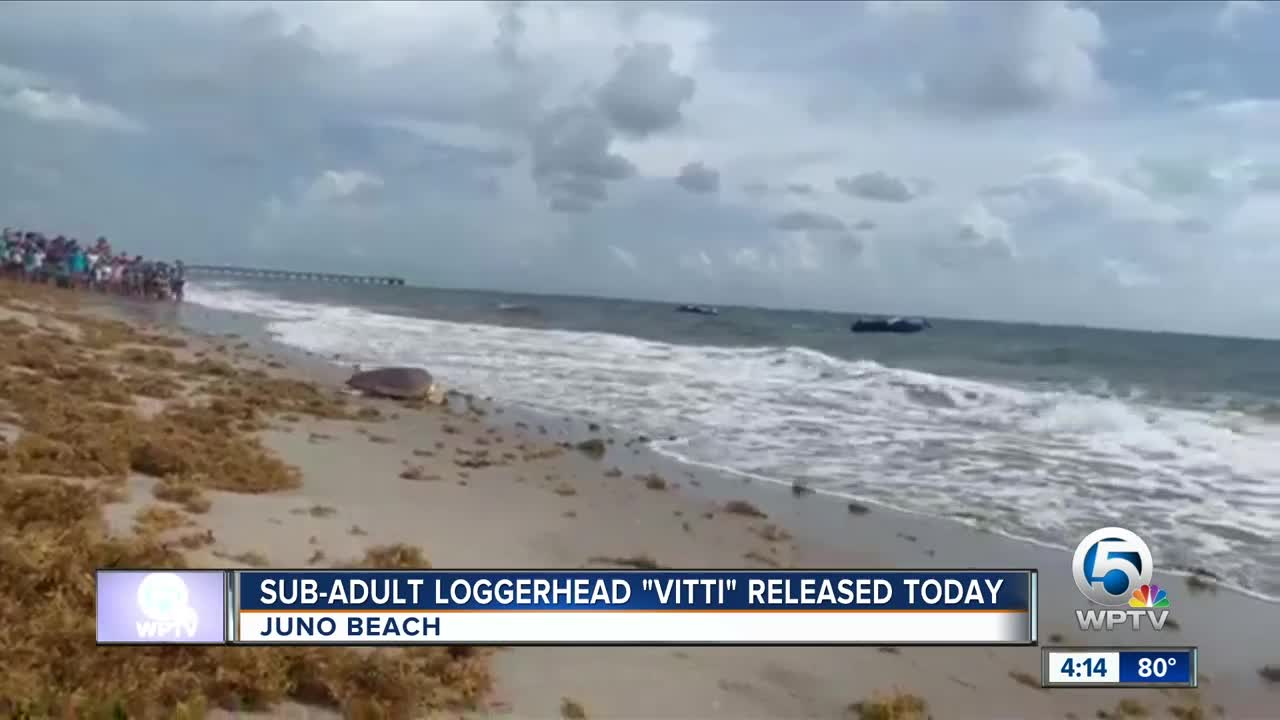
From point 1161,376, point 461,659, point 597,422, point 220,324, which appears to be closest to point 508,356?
point 220,324

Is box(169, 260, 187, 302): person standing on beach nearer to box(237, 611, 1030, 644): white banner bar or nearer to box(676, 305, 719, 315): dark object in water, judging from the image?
box(237, 611, 1030, 644): white banner bar

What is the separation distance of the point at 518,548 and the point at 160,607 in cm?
360

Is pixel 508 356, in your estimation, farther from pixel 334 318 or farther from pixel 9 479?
pixel 9 479

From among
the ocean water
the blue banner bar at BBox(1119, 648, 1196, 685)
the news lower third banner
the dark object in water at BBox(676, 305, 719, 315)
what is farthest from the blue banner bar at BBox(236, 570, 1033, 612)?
the dark object in water at BBox(676, 305, 719, 315)

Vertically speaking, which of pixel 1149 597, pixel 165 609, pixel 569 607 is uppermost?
pixel 165 609

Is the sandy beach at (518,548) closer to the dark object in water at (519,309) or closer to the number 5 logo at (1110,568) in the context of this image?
the number 5 logo at (1110,568)

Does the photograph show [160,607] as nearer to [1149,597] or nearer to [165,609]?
[165,609]

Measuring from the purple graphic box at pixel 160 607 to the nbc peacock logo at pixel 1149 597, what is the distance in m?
6.83

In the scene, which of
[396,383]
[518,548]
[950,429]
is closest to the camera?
[518,548]

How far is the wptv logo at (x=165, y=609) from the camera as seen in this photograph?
191 inches

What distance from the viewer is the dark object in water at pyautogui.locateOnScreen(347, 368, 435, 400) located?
18.1 metres

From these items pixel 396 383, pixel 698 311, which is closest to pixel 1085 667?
pixel 396 383

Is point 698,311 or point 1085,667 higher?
point 698,311

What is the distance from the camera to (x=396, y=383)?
18391 millimetres
